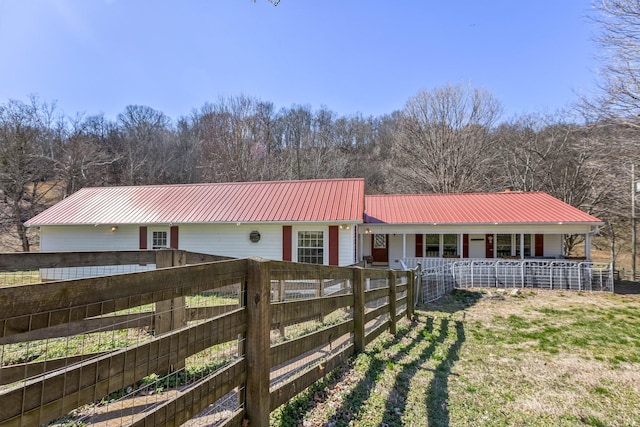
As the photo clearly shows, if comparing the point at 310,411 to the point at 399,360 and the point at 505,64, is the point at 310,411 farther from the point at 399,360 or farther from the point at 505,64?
the point at 505,64

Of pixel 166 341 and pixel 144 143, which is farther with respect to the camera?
pixel 144 143

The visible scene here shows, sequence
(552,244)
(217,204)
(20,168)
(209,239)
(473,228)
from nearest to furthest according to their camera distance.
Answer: (209,239) → (217,204) → (473,228) → (552,244) → (20,168)

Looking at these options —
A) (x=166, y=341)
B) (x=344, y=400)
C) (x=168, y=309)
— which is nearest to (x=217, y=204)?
(x=168, y=309)

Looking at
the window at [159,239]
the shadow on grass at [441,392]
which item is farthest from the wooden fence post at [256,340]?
the window at [159,239]

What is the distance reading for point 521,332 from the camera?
6805 millimetres

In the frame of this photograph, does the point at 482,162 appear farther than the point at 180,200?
Yes

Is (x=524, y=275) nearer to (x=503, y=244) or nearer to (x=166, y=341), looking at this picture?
(x=503, y=244)

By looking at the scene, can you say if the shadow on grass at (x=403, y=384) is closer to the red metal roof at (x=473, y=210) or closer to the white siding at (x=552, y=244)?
the red metal roof at (x=473, y=210)

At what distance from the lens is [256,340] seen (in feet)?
7.80

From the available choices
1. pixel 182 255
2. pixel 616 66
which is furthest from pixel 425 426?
pixel 616 66

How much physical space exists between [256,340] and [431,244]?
16196mm

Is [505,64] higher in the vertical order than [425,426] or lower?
higher

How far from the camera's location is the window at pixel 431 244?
1722 centimetres

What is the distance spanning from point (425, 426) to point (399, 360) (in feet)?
5.53
